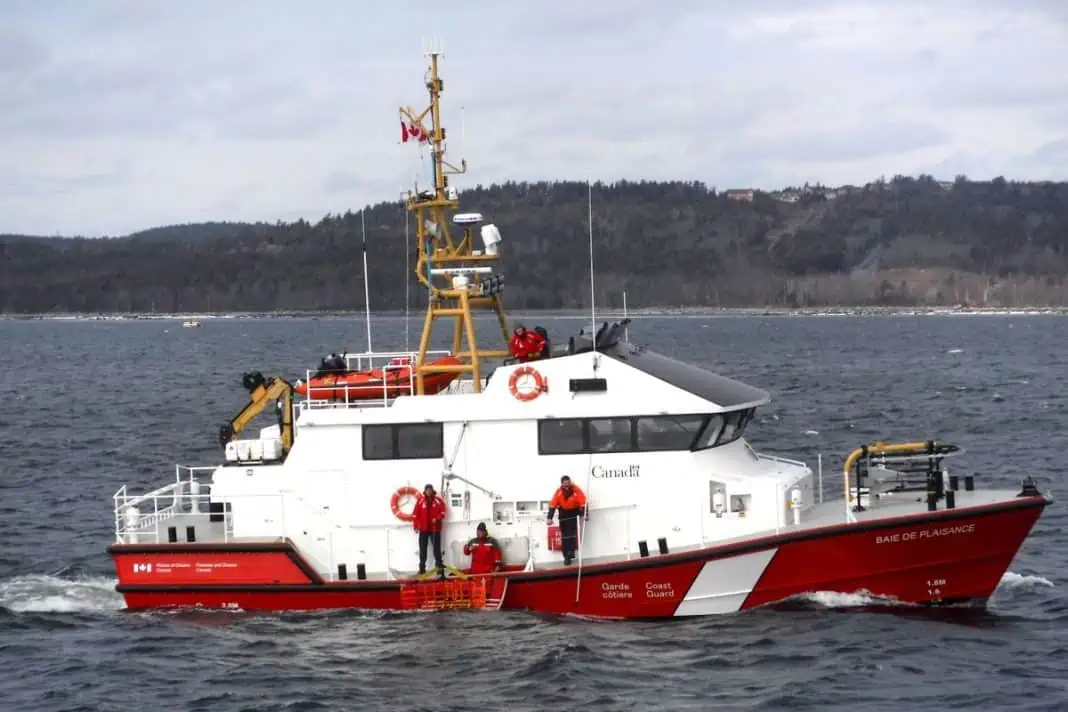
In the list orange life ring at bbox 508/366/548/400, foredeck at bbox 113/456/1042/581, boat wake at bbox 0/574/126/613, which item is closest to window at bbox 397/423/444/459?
foredeck at bbox 113/456/1042/581

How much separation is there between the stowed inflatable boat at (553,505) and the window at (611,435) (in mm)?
17

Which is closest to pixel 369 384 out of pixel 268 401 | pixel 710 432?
pixel 268 401

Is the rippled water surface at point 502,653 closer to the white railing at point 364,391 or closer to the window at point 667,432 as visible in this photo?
the window at point 667,432

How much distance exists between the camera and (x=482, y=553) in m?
16.7

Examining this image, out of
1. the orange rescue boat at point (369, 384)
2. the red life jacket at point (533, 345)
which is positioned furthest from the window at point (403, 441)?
the red life jacket at point (533, 345)

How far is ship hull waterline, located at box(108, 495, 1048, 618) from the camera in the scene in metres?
16.2

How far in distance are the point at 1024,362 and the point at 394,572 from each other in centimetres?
6071

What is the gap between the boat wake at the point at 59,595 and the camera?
18.6 meters

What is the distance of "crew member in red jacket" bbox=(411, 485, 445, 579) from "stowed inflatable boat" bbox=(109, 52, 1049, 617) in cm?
24

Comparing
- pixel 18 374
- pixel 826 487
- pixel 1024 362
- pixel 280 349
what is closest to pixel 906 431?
pixel 826 487

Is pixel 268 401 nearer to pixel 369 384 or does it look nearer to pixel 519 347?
pixel 369 384

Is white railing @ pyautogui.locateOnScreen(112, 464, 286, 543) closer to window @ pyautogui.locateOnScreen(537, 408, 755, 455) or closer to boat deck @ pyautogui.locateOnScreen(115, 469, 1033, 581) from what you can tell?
boat deck @ pyautogui.locateOnScreen(115, 469, 1033, 581)

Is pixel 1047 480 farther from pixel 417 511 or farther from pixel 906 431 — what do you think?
pixel 417 511

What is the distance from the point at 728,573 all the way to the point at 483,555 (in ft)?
9.35
